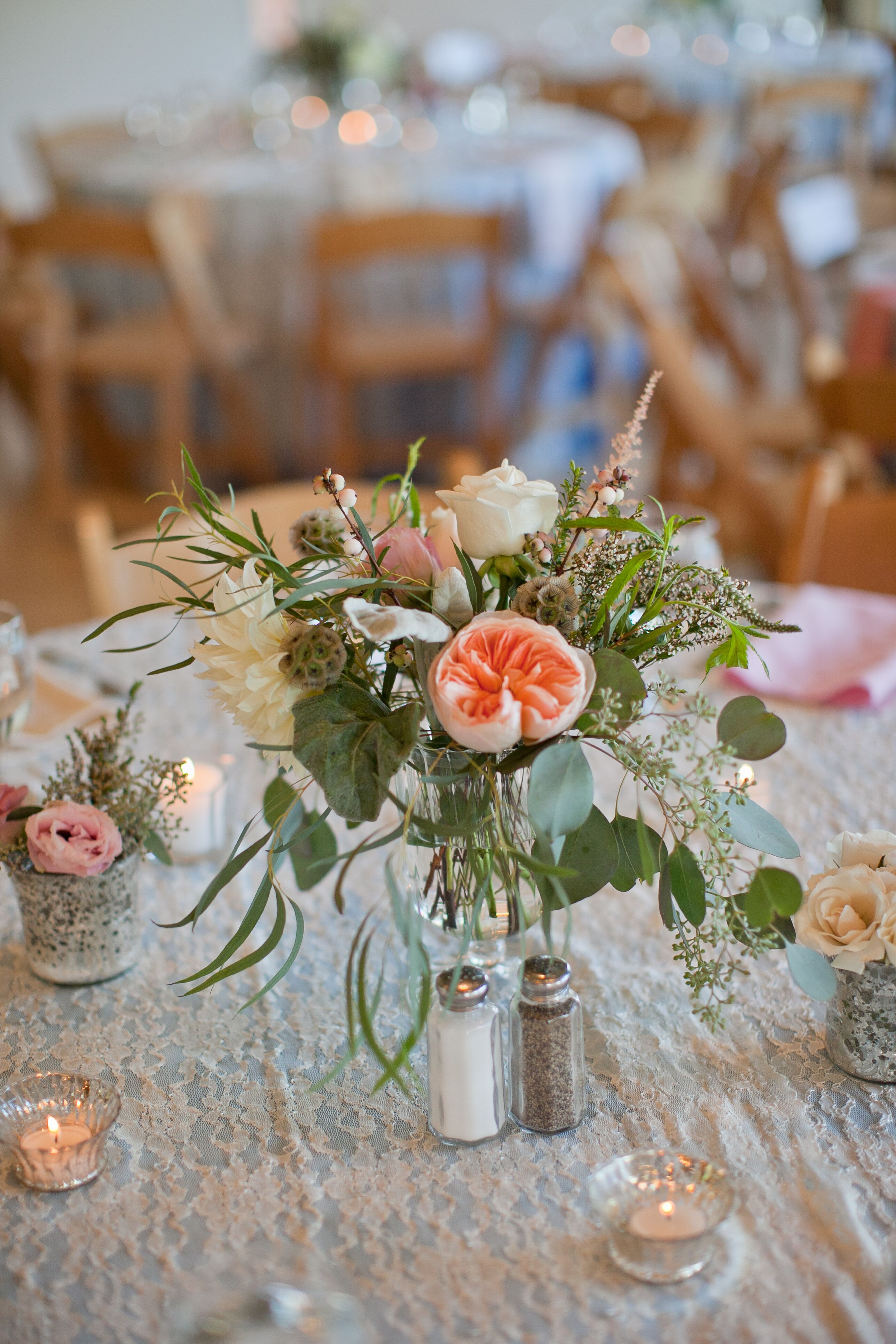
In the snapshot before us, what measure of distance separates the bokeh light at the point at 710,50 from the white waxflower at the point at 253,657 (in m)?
7.05

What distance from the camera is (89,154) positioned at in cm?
402

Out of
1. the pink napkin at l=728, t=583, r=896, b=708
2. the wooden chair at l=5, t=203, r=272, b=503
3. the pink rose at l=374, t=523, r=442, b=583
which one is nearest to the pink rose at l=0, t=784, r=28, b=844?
the pink rose at l=374, t=523, r=442, b=583

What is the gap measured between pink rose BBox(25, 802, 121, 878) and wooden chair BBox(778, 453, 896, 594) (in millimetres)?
1073

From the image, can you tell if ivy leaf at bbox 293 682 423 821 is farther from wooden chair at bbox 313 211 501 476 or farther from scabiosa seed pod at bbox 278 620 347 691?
wooden chair at bbox 313 211 501 476

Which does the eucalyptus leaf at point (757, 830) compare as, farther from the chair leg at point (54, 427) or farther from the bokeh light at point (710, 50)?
the bokeh light at point (710, 50)

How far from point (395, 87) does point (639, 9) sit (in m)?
3.92

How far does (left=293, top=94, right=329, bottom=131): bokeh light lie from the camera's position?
4.29m

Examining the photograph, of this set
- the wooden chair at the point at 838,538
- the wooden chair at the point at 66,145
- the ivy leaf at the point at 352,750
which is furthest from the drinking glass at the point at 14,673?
the wooden chair at the point at 66,145

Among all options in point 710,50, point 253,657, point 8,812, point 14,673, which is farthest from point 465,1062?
point 710,50

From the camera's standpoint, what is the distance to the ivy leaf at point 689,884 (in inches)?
26.2

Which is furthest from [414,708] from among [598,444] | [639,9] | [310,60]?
[639,9]

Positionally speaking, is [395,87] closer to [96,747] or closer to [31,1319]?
[96,747]

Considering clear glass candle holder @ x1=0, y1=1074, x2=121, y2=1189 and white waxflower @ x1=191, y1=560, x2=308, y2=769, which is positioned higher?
white waxflower @ x1=191, y1=560, x2=308, y2=769

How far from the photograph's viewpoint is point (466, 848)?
699 millimetres
